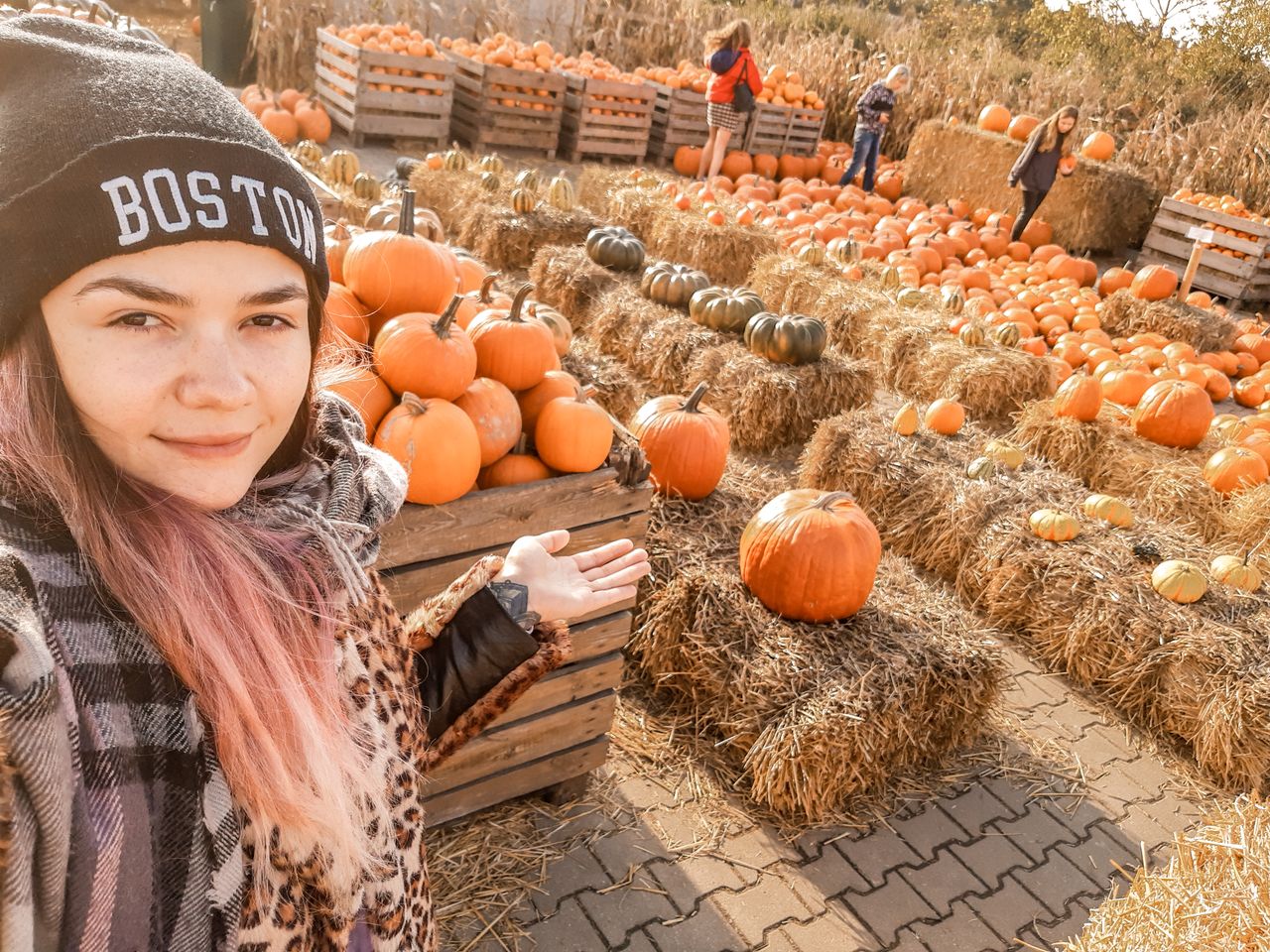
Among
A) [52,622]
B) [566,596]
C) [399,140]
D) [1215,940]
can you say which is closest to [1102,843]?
[1215,940]

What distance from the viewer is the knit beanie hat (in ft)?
2.93

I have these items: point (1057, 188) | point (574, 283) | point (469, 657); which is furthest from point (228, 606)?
point (1057, 188)

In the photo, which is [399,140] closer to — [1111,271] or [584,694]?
[1111,271]

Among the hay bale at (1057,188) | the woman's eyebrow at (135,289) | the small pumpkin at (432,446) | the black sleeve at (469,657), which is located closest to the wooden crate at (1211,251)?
the hay bale at (1057,188)

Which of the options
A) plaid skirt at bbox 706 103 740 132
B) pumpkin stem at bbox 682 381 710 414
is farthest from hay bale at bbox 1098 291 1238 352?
pumpkin stem at bbox 682 381 710 414

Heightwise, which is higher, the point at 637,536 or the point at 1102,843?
the point at 637,536

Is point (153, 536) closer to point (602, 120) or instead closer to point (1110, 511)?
point (1110, 511)

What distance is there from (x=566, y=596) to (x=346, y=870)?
72 centimetres

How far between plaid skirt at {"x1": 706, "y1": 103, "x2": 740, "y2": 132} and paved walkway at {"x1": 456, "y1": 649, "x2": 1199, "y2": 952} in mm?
9205

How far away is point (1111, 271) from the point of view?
29.6 feet

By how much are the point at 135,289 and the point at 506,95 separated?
11.6 meters

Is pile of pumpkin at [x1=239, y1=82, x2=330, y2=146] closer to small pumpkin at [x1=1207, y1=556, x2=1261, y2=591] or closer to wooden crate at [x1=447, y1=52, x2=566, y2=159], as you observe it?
wooden crate at [x1=447, y1=52, x2=566, y2=159]

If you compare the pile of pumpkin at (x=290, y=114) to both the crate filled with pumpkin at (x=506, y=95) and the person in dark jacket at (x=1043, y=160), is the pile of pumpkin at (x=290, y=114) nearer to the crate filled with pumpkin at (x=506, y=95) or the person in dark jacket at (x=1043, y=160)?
the crate filled with pumpkin at (x=506, y=95)

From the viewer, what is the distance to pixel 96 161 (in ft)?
2.96
